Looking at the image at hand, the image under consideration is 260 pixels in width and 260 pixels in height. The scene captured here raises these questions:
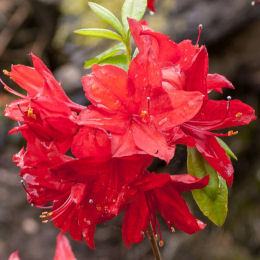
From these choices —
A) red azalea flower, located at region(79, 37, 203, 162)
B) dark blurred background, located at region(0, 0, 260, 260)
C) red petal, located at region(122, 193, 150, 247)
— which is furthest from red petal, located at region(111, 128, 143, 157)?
dark blurred background, located at region(0, 0, 260, 260)

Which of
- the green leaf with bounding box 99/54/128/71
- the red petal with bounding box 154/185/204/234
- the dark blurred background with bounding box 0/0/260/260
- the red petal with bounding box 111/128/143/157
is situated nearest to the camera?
the red petal with bounding box 111/128/143/157

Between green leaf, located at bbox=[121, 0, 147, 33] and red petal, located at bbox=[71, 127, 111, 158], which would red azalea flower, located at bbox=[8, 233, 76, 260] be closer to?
red petal, located at bbox=[71, 127, 111, 158]

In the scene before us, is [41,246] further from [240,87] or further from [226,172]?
[226,172]

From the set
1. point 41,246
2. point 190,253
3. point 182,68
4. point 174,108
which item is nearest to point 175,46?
point 182,68

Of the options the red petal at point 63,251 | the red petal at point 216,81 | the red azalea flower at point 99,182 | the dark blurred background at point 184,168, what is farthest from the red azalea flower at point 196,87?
the dark blurred background at point 184,168

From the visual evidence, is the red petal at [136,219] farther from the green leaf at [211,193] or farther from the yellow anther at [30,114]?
the yellow anther at [30,114]

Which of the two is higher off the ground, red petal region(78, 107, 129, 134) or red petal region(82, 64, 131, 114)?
red petal region(82, 64, 131, 114)

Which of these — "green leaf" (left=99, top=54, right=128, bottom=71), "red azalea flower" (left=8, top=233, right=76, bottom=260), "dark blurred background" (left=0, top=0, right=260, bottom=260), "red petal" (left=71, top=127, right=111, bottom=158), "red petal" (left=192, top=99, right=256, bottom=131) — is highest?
"green leaf" (left=99, top=54, right=128, bottom=71)
